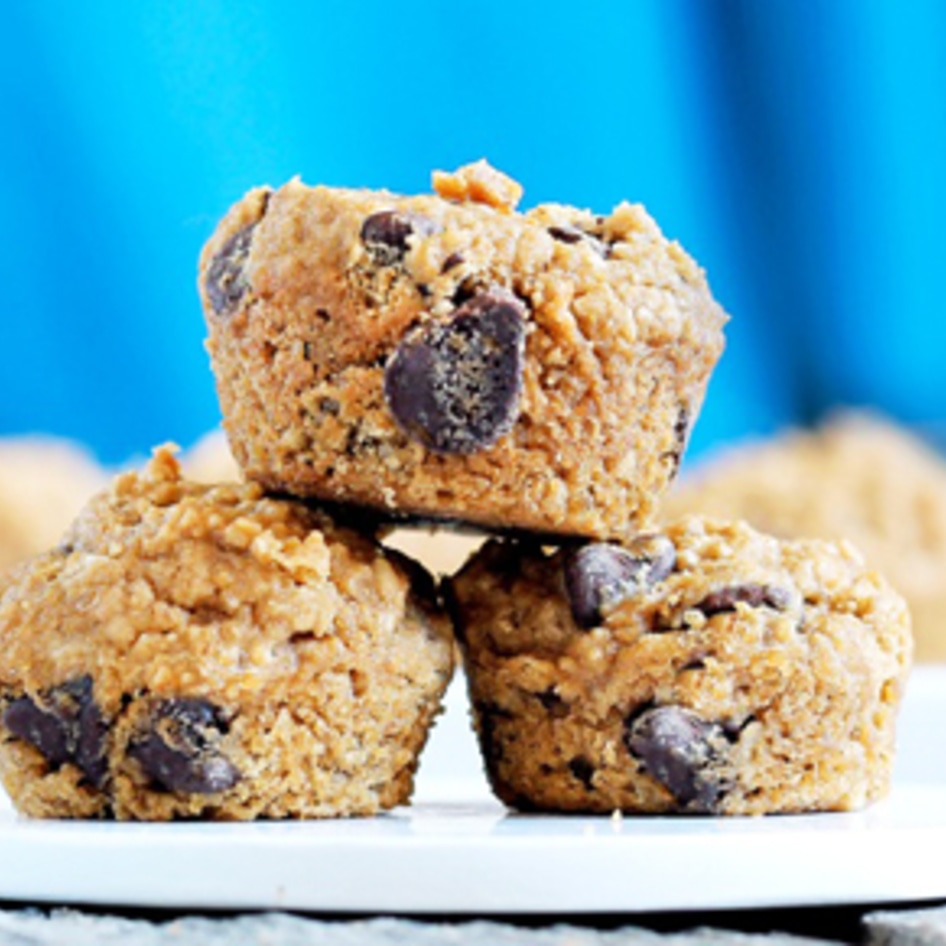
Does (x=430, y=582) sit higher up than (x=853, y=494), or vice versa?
(x=853, y=494)

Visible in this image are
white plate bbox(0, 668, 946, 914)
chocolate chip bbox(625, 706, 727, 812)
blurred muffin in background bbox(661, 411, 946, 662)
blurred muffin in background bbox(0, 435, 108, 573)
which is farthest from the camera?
blurred muffin in background bbox(661, 411, 946, 662)

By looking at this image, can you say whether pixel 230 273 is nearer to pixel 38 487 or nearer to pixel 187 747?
pixel 187 747

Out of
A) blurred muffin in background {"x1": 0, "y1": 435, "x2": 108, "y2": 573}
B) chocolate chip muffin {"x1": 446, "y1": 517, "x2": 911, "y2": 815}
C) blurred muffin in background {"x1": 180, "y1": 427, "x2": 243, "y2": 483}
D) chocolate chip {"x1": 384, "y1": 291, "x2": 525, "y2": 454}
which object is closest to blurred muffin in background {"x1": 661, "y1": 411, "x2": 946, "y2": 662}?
blurred muffin in background {"x1": 180, "y1": 427, "x2": 243, "y2": 483}

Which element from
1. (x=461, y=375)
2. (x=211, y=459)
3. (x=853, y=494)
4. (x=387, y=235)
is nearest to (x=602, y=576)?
(x=461, y=375)

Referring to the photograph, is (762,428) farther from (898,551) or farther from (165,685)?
(165,685)

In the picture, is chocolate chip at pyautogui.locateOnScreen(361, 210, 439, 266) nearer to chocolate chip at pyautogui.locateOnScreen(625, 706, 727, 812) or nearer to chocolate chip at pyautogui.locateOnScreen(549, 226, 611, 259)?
chocolate chip at pyautogui.locateOnScreen(549, 226, 611, 259)

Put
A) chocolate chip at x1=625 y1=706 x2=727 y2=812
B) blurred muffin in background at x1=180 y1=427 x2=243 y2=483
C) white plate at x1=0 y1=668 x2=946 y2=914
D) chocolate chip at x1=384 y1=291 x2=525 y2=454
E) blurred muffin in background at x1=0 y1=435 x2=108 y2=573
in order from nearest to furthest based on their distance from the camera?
1. white plate at x1=0 y1=668 x2=946 y2=914
2. chocolate chip at x1=384 y1=291 x2=525 y2=454
3. chocolate chip at x1=625 y1=706 x2=727 y2=812
4. blurred muffin in background at x1=180 y1=427 x2=243 y2=483
5. blurred muffin in background at x1=0 y1=435 x2=108 y2=573
